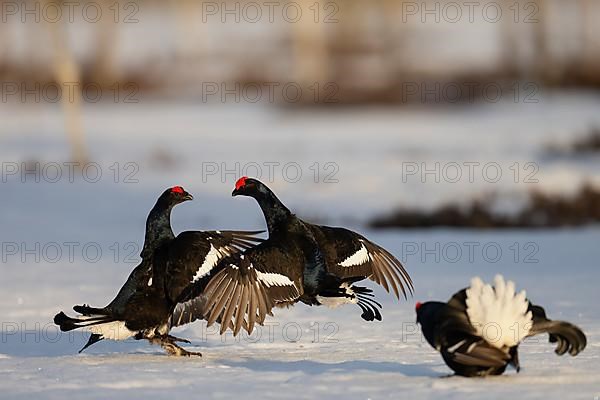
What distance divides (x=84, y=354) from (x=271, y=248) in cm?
113

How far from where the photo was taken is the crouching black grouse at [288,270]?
5.24 m

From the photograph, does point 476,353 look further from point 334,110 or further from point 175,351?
point 334,110

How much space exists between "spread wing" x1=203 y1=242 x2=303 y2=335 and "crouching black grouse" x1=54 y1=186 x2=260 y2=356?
0.23 metres

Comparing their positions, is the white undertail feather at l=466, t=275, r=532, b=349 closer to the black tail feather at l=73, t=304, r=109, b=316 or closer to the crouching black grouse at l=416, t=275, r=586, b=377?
the crouching black grouse at l=416, t=275, r=586, b=377

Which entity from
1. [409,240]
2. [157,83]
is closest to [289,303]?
[409,240]

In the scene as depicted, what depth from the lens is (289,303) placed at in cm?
539

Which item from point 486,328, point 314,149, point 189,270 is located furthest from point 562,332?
point 314,149

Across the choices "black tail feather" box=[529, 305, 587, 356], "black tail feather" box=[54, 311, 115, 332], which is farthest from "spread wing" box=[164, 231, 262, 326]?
"black tail feather" box=[529, 305, 587, 356]

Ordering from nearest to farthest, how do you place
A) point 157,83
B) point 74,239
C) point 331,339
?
point 331,339
point 74,239
point 157,83

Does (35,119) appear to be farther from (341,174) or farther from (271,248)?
(271,248)

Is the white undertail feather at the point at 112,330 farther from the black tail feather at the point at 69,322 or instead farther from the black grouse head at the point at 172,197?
the black grouse head at the point at 172,197

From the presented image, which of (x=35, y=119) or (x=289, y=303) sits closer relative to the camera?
(x=289, y=303)

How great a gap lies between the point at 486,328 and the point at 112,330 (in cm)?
197

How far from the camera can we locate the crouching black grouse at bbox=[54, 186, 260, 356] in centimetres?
550
